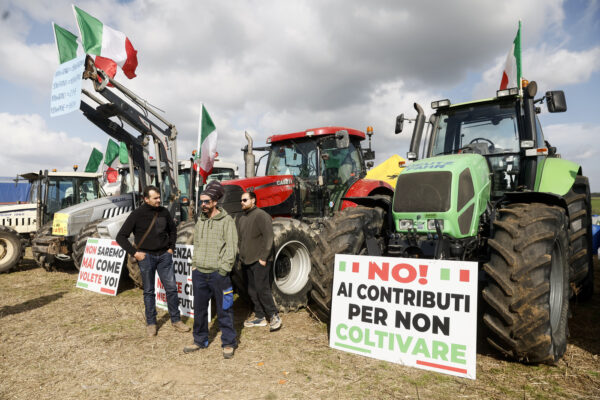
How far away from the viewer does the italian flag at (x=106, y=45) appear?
618 cm

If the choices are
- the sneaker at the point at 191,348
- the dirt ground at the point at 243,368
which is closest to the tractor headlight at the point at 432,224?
the dirt ground at the point at 243,368

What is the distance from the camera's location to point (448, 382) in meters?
3.06

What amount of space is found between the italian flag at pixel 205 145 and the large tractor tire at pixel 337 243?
3036mm

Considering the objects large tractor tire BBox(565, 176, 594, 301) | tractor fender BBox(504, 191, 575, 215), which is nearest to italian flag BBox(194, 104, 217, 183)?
tractor fender BBox(504, 191, 575, 215)

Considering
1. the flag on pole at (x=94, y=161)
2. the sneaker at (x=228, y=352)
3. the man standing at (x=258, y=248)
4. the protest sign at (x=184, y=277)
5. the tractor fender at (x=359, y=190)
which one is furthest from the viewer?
the flag on pole at (x=94, y=161)

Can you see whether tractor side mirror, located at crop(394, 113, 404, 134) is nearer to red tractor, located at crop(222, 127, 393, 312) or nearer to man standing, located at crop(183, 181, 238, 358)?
red tractor, located at crop(222, 127, 393, 312)

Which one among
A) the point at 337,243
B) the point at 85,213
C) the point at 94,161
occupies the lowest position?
the point at 337,243

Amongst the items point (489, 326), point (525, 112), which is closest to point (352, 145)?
point (525, 112)

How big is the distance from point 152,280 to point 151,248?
0.40m

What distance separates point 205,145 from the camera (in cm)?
657

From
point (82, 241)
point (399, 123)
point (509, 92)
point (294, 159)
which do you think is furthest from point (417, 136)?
point (82, 241)

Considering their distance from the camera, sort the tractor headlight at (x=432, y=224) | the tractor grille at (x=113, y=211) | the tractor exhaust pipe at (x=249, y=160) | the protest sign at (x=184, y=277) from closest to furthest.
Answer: the tractor headlight at (x=432, y=224), the protest sign at (x=184, y=277), the tractor exhaust pipe at (x=249, y=160), the tractor grille at (x=113, y=211)

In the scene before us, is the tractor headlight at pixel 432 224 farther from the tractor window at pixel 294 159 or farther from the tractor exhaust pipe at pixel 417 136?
the tractor window at pixel 294 159

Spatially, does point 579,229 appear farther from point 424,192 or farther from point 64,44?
point 64,44
